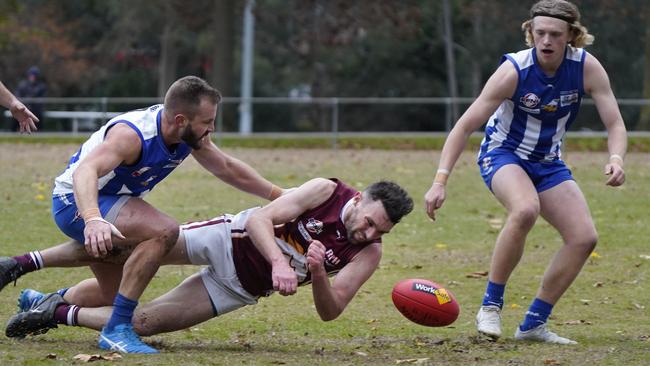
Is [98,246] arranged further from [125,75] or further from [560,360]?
[125,75]

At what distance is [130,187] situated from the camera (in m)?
6.82

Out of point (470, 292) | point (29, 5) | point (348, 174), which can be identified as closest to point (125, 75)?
point (29, 5)

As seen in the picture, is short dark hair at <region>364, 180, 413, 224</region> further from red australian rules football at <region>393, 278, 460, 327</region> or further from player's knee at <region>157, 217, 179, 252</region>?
player's knee at <region>157, 217, 179, 252</region>

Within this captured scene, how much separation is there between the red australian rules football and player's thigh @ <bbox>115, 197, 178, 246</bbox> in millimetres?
1308

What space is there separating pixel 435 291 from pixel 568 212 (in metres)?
0.96

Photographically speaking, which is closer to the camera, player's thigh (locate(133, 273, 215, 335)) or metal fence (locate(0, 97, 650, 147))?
player's thigh (locate(133, 273, 215, 335))

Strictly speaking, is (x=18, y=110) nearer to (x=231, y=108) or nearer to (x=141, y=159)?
(x=141, y=159)

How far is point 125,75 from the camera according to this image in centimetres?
5075

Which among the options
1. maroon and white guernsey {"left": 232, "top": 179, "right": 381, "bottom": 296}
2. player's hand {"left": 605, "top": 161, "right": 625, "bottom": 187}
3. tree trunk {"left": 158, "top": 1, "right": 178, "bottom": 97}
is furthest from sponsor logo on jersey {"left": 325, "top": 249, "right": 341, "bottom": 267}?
tree trunk {"left": 158, "top": 1, "right": 178, "bottom": 97}

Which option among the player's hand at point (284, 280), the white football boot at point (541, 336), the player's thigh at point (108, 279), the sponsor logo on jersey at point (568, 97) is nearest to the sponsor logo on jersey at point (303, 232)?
the player's hand at point (284, 280)

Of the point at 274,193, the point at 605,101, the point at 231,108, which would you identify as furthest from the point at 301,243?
the point at 231,108

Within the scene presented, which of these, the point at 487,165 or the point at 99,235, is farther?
the point at 487,165

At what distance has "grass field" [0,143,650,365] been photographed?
6.60 meters

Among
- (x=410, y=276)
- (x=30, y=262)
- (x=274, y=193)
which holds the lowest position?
(x=410, y=276)
